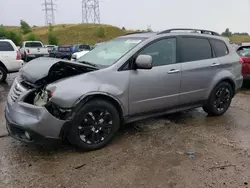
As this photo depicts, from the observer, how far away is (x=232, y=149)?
396 centimetres

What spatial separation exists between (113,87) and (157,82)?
825 millimetres

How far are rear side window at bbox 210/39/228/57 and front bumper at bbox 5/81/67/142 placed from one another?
343cm

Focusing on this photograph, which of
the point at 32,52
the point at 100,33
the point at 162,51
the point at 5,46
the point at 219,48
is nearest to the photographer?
the point at 162,51

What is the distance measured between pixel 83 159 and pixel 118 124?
0.76 m

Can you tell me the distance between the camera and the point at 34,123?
337 centimetres

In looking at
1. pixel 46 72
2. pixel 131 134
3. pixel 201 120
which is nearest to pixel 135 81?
pixel 131 134

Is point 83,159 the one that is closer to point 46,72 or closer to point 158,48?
point 46,72

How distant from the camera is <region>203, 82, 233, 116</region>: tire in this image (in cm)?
529

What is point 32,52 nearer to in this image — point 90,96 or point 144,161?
point 90,96

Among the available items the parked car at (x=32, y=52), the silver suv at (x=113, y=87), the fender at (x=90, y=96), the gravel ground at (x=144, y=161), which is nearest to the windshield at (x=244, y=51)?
the silver suv at (x=113, y=87)

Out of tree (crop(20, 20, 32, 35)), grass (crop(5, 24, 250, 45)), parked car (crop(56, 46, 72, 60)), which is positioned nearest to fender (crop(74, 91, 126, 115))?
parked car (crop(56, 46, 72, 60))

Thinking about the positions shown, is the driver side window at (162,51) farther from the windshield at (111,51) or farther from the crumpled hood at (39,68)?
the crumpled hood at (39,68)

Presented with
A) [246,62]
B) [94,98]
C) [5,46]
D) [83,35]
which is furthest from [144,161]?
[83,35]

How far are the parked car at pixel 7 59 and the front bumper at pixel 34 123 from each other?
7.26 m
